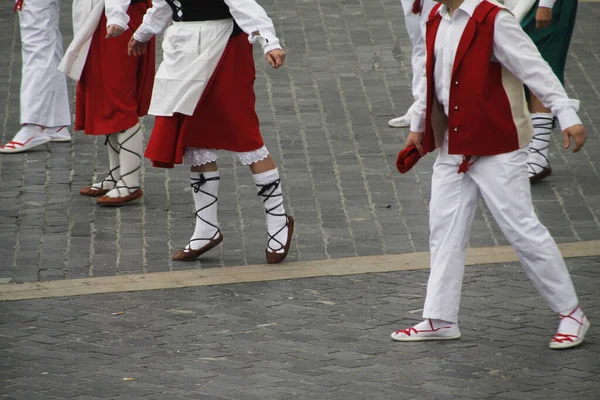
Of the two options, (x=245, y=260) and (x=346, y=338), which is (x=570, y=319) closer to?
(x=346, y=338)

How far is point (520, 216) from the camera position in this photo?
19.2ft

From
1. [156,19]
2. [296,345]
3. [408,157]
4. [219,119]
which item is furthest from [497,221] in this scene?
[156,19]

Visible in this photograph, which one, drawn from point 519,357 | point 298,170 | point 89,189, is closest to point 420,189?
point 298,170

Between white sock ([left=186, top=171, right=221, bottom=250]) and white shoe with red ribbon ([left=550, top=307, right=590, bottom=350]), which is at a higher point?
white shoe with red ribbon ([left=550, top=307, right=590, bottom=350])

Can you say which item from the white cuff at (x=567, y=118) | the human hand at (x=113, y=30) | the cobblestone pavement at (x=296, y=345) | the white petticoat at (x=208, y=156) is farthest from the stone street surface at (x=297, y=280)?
the human hand at (x=113, y=30)

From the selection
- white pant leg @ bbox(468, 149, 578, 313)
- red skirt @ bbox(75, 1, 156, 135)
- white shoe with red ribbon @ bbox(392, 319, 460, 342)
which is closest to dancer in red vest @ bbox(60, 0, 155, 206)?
red skirt @ bbox(75, 1, 156, 135)

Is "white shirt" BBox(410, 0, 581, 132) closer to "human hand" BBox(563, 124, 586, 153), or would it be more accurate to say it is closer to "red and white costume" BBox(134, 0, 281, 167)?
"human hand" BBox(563, 124, 586, 153)

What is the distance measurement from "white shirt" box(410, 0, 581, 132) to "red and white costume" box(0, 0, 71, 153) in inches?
173

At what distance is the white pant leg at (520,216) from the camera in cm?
583

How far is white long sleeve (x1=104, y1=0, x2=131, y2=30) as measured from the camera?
775cm

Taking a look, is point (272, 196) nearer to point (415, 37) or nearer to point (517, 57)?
point (517, 57)

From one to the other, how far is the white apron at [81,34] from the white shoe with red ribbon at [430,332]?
3317 mm

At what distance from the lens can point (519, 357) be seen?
5863 millimetres

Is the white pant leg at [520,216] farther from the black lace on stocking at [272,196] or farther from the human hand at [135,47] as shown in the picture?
the human hand at [135,47]
